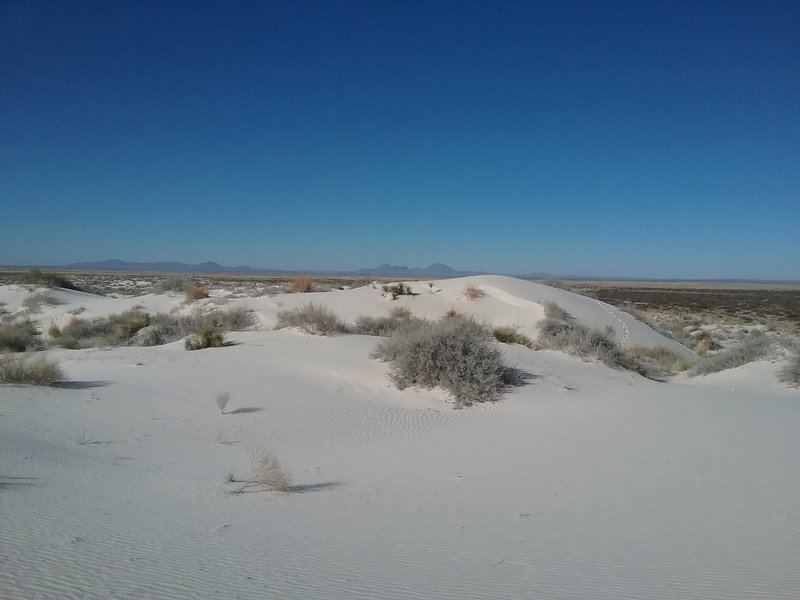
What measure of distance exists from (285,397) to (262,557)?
5.75 m

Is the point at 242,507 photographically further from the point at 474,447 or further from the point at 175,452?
the point at 474,447

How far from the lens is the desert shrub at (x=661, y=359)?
16094mm

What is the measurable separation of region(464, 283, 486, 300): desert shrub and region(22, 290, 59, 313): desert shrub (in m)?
18.7

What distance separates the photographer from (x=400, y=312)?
2017 centimetres

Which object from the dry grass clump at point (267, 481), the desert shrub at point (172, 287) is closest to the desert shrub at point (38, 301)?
the desert shrub at point (172, 287)

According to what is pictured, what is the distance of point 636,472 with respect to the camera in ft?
19.4

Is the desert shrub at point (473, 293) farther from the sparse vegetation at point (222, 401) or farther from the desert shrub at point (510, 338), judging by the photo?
the sparse vegetation at point (222, 401)

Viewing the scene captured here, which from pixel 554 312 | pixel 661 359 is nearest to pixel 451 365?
pixel 554 312

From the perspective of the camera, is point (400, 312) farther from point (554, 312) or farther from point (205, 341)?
point (205, 341)

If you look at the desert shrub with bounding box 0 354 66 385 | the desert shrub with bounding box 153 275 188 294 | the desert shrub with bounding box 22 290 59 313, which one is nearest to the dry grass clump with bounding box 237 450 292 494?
the desert shrub with bounding box 0 354 66 385

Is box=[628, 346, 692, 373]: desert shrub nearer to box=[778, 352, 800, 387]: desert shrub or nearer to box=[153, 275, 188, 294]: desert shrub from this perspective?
box=[778, 352, 800, 387]: desert shrub

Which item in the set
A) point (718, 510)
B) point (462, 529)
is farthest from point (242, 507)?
point (718, 510)

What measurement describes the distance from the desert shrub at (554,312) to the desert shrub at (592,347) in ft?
9.45

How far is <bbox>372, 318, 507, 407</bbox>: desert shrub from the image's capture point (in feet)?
32.1
